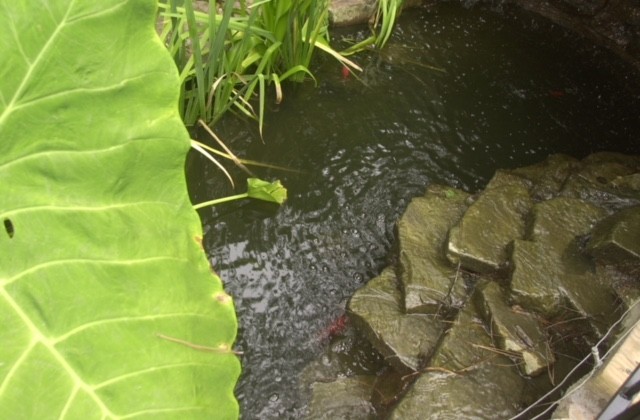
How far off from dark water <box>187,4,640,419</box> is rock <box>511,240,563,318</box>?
1.78ft

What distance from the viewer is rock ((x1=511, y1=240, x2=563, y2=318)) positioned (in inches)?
81.1

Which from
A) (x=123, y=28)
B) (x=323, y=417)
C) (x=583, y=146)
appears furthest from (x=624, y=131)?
(x=123, y=28)

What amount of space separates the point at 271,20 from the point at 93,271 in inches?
86.3

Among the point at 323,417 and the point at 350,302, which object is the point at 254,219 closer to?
the point at 350,302

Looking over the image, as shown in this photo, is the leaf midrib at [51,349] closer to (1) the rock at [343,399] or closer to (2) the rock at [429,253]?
(1) the rock at [343,399]

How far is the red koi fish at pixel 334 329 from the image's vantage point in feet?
7.23

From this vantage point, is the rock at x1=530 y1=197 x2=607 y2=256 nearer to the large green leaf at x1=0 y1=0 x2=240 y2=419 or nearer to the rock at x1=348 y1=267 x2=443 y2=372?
the rock at x1=348 y1=267 x2=443 y2=372

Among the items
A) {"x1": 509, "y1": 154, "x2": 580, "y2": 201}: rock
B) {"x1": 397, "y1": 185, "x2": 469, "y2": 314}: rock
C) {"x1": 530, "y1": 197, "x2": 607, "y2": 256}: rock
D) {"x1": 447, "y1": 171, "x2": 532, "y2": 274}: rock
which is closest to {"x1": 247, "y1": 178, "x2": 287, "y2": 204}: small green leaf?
{"x1": 397, "y1": 185, "x2": 469, "y2": 314}: rock

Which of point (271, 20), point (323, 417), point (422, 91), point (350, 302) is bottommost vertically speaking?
point (323, 417)

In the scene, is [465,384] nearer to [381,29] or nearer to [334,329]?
[334,329]

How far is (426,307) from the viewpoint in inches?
84.6

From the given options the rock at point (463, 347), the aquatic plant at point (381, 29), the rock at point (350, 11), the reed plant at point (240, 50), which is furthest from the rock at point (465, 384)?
the rock at point (350, 11)

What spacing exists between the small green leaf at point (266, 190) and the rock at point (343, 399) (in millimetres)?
745

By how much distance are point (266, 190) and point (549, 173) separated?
127cm
